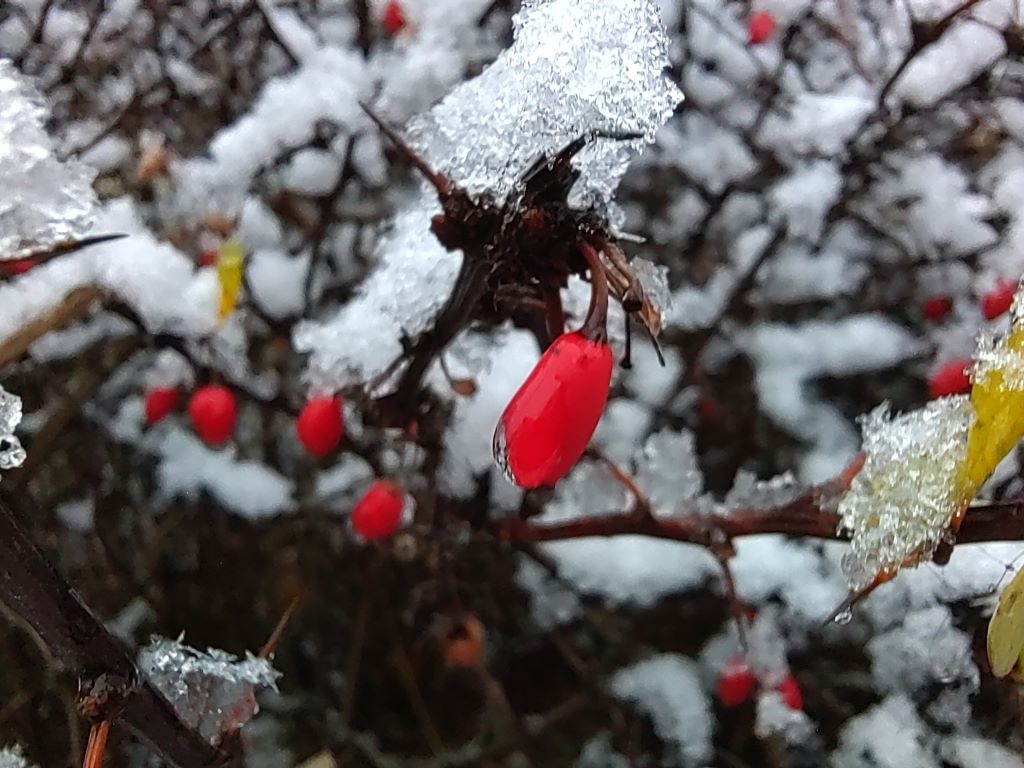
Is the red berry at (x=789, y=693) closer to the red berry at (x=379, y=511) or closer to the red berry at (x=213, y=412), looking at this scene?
the red berry at (x=379, y=511)

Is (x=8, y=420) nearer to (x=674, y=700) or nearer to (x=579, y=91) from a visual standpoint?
(x=579, y=91)

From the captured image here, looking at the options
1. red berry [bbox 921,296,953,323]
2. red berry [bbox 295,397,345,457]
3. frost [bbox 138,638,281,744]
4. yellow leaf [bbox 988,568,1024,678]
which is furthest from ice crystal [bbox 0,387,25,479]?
red berry [bbox 921,296,953,323]

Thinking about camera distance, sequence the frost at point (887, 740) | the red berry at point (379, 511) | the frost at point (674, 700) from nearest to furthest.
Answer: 1. the frost at point (887, 740)
2. the red berry at point (379, 511)
3. the frost at point (674, 700)

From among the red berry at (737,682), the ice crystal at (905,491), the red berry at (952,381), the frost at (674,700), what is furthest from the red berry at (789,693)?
the ice crystal at (905,491)

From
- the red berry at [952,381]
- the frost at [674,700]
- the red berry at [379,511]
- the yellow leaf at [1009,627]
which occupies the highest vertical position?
the red berry at [379,511]

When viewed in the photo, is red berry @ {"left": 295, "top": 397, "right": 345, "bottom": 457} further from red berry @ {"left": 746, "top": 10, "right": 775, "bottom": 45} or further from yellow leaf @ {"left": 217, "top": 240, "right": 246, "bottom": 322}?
red berry @ {"left": 746, "top": 10, "right": 775, "bottom": 45}
